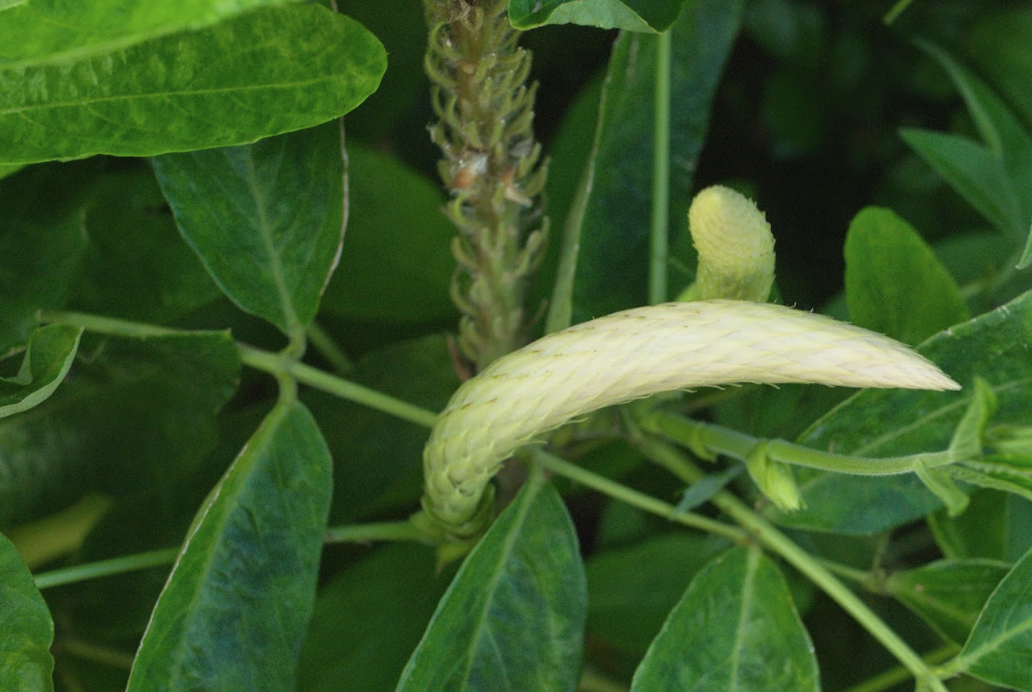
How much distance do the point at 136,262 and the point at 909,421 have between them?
22.8 inches

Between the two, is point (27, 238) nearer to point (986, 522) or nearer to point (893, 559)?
point (986, 522)

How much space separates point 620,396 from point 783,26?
74 cm

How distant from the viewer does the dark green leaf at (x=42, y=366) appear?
1.82ft

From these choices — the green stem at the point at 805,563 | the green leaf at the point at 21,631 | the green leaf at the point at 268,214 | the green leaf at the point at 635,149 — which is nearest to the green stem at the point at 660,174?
the green leaf at the point at 635,149

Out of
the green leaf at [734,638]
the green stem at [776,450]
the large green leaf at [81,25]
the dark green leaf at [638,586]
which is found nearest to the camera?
the large green leaf at [81,25]

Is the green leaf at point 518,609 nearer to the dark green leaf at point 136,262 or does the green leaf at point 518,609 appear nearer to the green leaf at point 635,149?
the green leaf at point 635,149

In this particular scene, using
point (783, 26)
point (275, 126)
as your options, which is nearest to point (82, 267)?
point (275, 126)

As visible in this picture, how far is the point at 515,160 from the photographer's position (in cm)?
59

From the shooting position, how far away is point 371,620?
793 millimetres

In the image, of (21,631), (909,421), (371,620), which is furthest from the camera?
(371,620)

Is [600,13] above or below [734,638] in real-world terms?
above

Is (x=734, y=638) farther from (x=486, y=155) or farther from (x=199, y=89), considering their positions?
(x=199, y=89)

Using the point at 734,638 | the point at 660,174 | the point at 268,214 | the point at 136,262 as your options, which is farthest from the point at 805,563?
the point at 136,262

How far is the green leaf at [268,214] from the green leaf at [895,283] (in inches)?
14.1
